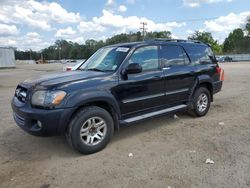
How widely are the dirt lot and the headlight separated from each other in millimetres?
940

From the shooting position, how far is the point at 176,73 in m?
5.68

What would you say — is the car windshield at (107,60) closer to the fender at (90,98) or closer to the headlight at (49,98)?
the fender at (90,98)

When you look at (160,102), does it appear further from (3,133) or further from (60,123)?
(3,133)

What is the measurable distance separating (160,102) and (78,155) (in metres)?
2.01

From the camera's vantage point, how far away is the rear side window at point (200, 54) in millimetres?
6240

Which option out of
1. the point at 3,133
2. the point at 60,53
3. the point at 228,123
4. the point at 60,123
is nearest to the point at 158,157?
the point at 60,123

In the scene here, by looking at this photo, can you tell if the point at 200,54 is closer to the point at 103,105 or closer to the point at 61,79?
the point at 103,105

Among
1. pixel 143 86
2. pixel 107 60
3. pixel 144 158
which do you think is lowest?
pixel 144 158

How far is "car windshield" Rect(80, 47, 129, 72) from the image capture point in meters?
4.93

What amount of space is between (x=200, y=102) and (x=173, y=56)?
4.82 feet

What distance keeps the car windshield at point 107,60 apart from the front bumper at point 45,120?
4.05 ft

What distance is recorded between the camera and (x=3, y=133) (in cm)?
562

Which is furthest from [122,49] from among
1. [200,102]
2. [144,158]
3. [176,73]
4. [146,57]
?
[200,102]

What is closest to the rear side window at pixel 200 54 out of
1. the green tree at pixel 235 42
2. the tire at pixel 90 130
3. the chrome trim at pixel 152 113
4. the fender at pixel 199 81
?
the fender at pixel 199 81
